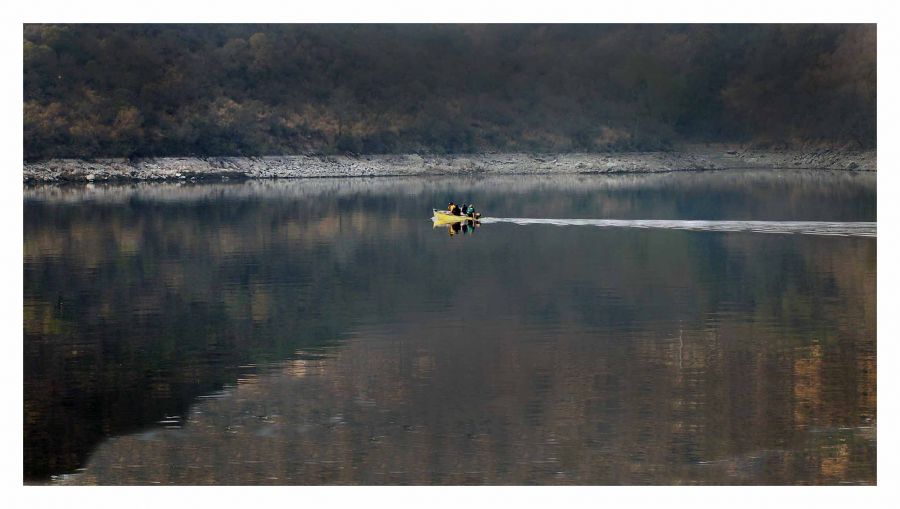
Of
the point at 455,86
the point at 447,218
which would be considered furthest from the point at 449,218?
the point at 455,86

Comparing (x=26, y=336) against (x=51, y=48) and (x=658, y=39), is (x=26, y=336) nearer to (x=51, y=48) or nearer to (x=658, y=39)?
(x=51, y=48)

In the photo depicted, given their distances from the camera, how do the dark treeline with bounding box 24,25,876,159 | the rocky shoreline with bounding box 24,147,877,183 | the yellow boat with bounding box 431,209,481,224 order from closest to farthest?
the yellow boat with bounding box 431,209,481,224 → the rocky shoreline with bounding box 24,147,877,183 → the dark treeline with bounding box 24,25,876,159

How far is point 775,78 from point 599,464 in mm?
89230

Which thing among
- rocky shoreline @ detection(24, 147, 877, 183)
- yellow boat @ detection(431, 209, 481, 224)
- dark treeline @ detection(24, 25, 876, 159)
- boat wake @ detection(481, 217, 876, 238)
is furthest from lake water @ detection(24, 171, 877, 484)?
dark treeline @ detection(24, 25, 876, 159)

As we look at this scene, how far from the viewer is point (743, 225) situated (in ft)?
151

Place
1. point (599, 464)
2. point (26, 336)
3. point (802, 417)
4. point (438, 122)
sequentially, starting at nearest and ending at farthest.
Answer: point (599, 464)
point (802, 417)
point (26, 336)
point (438, 122)

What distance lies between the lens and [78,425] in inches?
746

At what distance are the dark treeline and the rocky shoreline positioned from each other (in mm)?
1405

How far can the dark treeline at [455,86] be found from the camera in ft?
320

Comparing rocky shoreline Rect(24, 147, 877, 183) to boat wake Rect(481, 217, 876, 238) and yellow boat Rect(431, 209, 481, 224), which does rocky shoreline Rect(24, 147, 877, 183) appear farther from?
boat wake Rect(481, 217, 876, 238)

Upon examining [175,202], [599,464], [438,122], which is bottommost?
[599,464]

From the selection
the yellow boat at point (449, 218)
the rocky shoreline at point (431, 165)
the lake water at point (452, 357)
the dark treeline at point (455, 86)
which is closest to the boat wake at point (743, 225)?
the lake water at point (452, 357)

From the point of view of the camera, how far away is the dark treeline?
97.6 meters
